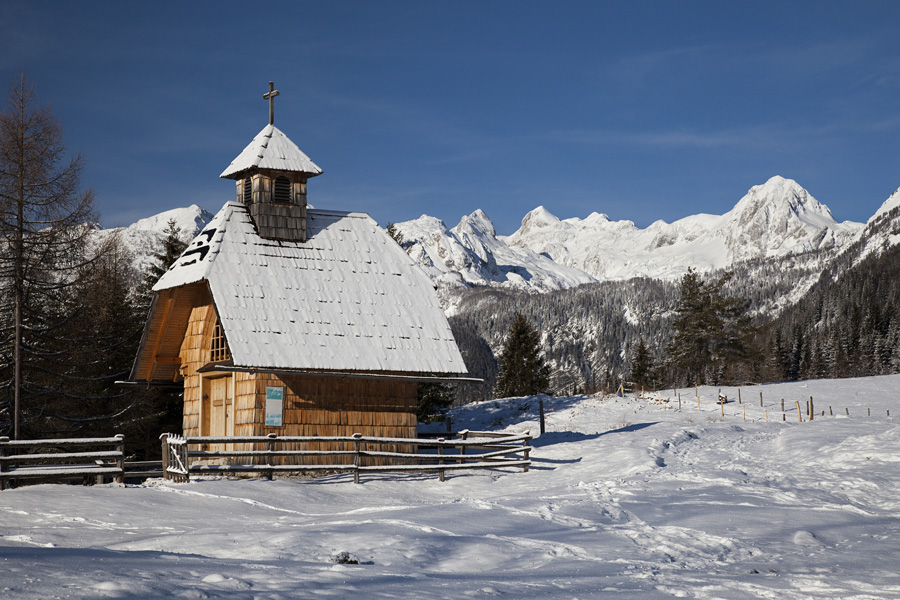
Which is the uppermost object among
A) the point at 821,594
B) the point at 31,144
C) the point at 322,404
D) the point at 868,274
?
the point at 868,274

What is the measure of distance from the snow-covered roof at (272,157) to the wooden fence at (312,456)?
28.3ft

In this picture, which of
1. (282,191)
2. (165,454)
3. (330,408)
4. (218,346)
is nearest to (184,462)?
(165,454)

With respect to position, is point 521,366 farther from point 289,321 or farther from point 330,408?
point 289,321

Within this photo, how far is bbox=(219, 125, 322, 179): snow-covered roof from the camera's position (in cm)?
2708

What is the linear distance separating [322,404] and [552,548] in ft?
39.8

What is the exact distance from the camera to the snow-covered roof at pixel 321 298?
2333cm

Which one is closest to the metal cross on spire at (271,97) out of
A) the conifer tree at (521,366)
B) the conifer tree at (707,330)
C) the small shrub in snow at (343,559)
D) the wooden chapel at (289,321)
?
the wooden chapel at (289,321)

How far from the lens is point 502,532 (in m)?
14.3

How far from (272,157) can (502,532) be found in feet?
54.6

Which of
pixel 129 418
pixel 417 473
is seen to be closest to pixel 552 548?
pixel 417 473

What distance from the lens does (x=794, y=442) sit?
29.6m

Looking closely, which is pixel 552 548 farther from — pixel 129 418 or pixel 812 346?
pixel 812 346

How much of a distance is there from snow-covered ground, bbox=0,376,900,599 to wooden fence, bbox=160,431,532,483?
415 millimetres

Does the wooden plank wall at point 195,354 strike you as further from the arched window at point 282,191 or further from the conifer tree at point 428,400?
the conifer tree at point 428,400
